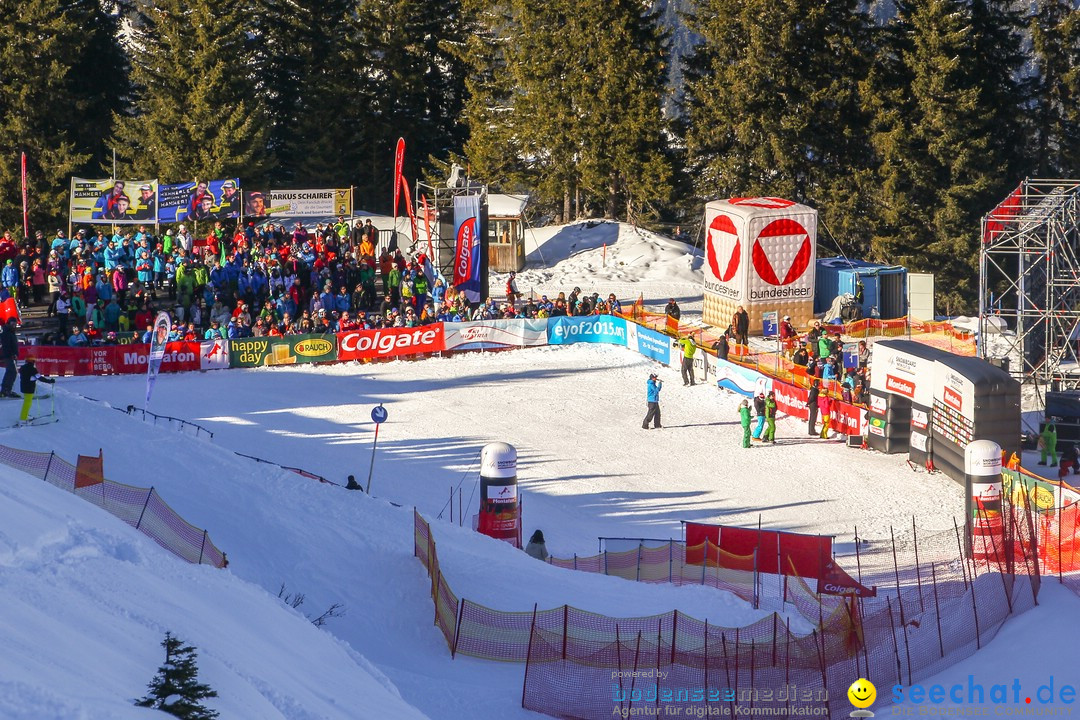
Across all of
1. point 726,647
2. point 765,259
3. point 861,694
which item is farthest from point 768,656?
point 765,259

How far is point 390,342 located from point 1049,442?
13.7m

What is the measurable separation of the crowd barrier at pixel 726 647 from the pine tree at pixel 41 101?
30.9 m

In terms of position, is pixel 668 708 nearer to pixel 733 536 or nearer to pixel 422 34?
pixel 733 536

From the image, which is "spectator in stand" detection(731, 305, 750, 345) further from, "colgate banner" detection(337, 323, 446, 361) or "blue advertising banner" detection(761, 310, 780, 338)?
"colgate banner" detection(337, 323, 446, 361)

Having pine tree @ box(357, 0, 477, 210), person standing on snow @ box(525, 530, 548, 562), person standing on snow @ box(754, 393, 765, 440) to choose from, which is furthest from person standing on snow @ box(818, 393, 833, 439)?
pine tree @ box(357, 0, 477, 210)

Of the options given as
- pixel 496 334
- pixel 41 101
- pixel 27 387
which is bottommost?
pixel 27 387

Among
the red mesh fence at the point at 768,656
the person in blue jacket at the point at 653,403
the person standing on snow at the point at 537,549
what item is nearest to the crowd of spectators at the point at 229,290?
the person in blue jacket at the point at 653,403

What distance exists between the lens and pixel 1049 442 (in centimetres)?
2361

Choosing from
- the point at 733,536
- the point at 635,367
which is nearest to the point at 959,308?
the point at 635,367

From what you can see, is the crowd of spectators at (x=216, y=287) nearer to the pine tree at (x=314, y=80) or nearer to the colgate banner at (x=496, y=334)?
the colgate banner at (x=496, y=334)

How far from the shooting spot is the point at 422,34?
47.6 m

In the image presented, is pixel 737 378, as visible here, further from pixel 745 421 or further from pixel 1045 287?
pixel 1045 287

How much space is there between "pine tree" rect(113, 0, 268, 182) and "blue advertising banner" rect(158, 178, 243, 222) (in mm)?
7093

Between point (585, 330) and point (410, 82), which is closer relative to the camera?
point (585, 330)
